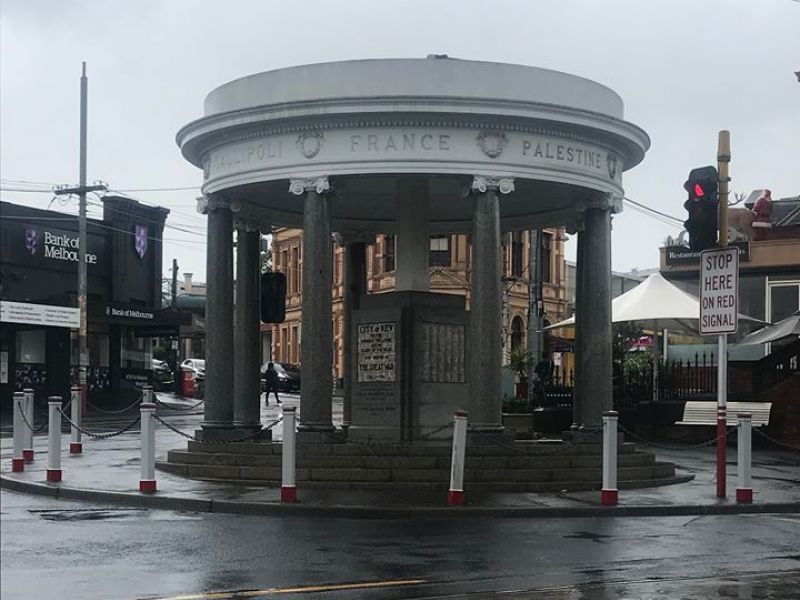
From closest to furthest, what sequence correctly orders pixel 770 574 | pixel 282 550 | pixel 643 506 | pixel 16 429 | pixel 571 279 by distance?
pixel 770 574 → pixel 282 550 → pixel 643 506 → pixel 16 429 → pixel 571 279

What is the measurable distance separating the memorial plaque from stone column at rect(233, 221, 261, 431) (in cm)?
215

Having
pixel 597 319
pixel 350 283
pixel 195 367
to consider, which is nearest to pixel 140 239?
pixel 195 367

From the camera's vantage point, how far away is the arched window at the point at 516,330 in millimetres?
65500

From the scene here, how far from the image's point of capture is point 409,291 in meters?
21.5

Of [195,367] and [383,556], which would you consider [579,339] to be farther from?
[195,367]

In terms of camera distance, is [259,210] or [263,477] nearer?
[263,477]

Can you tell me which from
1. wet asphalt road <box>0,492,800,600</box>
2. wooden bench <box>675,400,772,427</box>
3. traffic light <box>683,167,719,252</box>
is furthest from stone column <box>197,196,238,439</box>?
wooden bench <box>675,400,772,427</box>

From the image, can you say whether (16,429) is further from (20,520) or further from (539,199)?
(539,199)

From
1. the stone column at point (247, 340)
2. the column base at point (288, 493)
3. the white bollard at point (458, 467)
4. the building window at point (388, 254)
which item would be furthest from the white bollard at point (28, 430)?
the building window at point (388, 254)

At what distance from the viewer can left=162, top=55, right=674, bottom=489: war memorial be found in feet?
63.2

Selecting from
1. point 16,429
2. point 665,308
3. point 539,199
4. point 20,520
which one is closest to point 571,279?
point 665,308

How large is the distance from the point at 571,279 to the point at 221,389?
60.2 meters

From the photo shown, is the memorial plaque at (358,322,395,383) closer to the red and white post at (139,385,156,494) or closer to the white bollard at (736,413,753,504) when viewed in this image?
the red and white post at (139,385,156,494)

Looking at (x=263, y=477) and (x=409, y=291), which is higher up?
(x=409, y=291)
